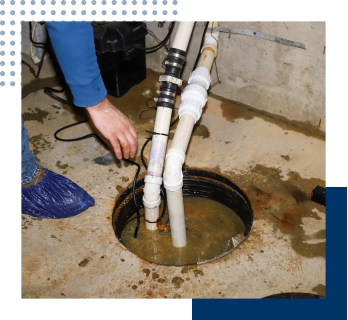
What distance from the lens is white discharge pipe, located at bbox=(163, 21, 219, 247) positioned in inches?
77.3

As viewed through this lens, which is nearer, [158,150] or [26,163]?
[26,163]

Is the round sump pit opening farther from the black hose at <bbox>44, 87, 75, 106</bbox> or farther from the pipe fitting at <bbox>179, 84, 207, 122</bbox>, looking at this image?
the black hose at <bbox>44, 87, 75, 106</bbox>

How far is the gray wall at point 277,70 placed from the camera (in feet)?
8.11

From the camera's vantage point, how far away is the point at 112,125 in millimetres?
1620

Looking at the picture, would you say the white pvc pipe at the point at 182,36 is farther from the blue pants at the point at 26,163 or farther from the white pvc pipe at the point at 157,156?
the blue pants at the point at 26,163

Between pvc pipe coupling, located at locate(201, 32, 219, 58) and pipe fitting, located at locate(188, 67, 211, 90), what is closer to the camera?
pipe fitting, located at locate(188, 67, 211, 90)

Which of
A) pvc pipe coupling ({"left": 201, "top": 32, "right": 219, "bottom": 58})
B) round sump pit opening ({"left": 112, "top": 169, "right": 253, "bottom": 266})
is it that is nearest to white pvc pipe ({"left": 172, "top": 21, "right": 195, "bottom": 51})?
pvc pipe coupling ({"left": 201, "top": 32, "right": 219, "bottom": 58})

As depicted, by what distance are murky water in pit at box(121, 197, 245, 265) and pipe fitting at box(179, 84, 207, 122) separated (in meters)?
0.66

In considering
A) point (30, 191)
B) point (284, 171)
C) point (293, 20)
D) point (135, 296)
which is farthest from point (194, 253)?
point (293, 20)

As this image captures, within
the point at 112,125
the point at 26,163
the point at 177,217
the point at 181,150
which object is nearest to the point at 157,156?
the point at 181,150

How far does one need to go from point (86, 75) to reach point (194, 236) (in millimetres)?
1244

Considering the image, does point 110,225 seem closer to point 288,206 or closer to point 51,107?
point 288,206

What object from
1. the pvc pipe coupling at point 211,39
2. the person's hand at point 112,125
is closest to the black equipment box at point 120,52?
the pvc pipe coupling at point 211,39

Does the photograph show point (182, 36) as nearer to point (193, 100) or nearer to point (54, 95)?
point (193, 100)
